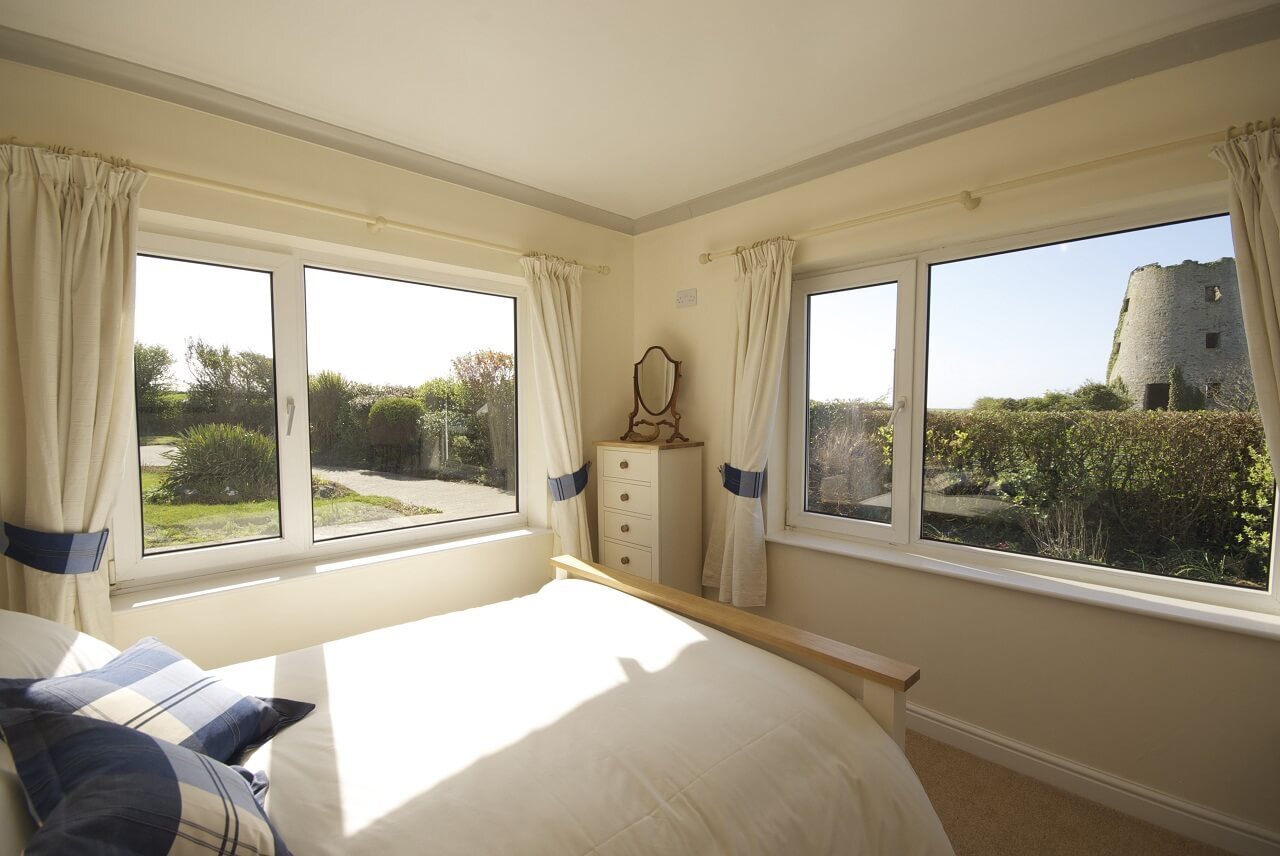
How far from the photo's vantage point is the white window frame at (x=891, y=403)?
249 centimetres

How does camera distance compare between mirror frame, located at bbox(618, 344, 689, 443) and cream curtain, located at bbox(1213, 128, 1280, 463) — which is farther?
mirror frame, located at bbox(618, 344, 689, 443)

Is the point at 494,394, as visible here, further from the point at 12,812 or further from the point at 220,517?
the point at 12,812

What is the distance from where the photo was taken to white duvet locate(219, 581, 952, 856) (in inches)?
37.7

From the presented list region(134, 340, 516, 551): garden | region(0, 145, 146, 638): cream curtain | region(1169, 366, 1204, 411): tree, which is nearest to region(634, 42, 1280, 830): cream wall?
region(1169, 366, 1204, 411): tree

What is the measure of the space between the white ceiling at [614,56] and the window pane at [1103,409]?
716mm

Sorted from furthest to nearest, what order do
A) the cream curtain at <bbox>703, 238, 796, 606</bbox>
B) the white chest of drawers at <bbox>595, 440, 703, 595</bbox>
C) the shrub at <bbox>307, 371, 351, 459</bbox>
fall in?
the white chest of drawers at <bbox>595, 440, 703, 595</bbox> → the cream curtain at <bbox>703, 238, 796, 606</bbox> → the shrub at <bbox>307, 371, 351, 459</bbox>

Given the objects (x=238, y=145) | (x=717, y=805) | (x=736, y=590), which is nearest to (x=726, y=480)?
(x=736, y=590)

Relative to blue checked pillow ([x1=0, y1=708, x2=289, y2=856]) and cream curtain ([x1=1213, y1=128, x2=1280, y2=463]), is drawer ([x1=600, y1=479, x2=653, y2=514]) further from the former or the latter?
cream curtain ([x1=1213, y1=128, x2=1280, y2=463])

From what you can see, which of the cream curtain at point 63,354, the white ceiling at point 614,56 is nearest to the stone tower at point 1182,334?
the white ceiling at point 614,56

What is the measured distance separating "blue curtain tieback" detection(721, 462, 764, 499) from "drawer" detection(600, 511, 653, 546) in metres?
0.45

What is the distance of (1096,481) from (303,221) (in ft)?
10.5

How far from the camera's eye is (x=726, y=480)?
112 inches

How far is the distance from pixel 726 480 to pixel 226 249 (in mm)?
2357

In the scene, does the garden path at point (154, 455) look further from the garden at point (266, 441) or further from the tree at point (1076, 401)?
the tree at point (1076, 401)
